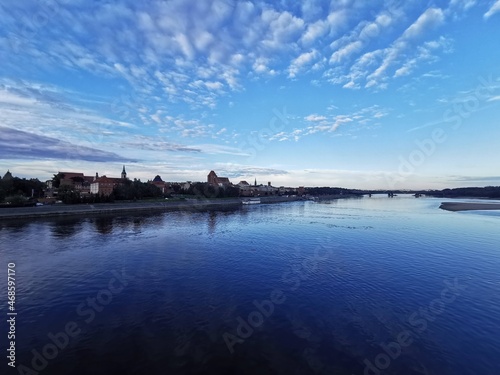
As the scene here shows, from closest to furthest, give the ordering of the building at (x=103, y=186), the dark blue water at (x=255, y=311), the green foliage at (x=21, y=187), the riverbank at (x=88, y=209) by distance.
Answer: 1. the dark blue water at (x=255, y=311)
2. the riverbank at (x=88, y=209)
3. the green foliage at (x=21, y=187)
4. the building at (x=103, y=186)

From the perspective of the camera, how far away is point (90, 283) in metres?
15.6

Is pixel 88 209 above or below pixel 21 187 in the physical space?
below

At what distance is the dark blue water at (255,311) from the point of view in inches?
340

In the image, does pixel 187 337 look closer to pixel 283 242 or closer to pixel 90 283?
pixel 90 283

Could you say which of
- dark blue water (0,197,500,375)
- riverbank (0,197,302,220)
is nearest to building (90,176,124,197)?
riverbank (0,197,302,220)

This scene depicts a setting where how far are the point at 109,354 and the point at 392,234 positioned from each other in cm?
3460

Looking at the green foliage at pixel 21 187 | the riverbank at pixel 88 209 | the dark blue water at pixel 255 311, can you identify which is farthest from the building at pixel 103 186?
the dark blue water at pixel 255 311

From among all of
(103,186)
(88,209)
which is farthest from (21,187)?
(88,209)

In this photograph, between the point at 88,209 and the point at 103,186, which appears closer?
the point at 88,209

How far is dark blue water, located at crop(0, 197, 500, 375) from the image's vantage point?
863 cm

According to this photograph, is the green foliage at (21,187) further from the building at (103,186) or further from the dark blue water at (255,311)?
the dark blue water at (255,311)

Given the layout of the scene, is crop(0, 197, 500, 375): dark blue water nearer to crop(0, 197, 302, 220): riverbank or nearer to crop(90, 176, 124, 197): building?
crop(0, 197, 302, 220): riverbank

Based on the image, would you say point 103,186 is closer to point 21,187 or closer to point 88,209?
point 21,187

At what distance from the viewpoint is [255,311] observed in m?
12.2
